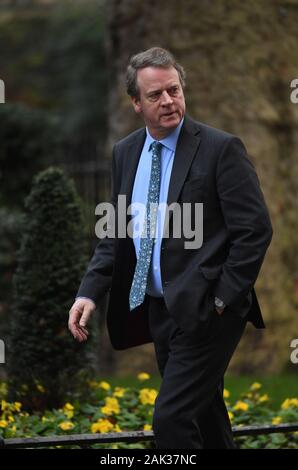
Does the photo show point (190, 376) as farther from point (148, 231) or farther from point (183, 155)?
point (183, 155)

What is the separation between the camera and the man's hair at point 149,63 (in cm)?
457

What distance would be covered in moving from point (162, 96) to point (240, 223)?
66 centimetres

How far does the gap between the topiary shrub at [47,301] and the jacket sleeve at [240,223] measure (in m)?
2.28

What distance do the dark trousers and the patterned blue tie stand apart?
0.18 meters

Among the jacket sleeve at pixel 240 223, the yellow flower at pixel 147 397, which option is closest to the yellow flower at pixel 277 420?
the yellow flower at pixel 147 397

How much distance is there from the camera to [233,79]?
9.12 meters

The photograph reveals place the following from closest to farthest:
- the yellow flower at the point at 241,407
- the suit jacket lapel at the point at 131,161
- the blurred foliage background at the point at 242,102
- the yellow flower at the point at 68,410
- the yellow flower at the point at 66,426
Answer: the suit jacket lapel at the point at 131,161
the yellow flower at the point at 66,426
the yellow flower at the point at 68,410
the yellow flower at the point at 241,407
the blurred foliage background at the point at 242,102

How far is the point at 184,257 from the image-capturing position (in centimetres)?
448

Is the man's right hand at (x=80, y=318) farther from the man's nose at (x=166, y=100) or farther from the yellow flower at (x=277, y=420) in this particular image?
the yellow flower at (x=277, y=420)

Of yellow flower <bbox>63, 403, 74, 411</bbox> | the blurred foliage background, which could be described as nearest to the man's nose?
yellow flower <bbox>63, 403, 74, 411</bbox>

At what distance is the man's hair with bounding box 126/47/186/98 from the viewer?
457 centimetres
